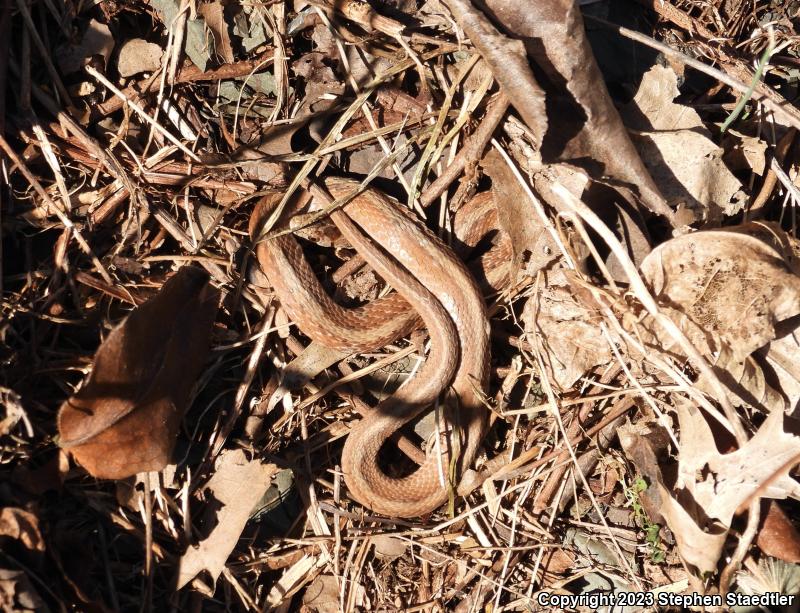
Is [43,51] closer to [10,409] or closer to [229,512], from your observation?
[10,409]

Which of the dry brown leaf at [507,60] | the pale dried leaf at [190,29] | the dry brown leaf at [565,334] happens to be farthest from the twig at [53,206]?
the dry brown leaf at [565,334]

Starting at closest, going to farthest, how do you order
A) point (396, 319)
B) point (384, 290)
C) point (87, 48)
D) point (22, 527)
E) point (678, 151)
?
point (22, 527)
point (678, 151)
point (87, 48)
point (396, 319)
point (384, 290)

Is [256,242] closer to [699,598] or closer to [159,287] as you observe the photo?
[159,287]

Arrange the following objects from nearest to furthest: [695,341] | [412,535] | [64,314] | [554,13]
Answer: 1. [554,13]
2. [695,341]
3. [64,314]
4. [412,535]

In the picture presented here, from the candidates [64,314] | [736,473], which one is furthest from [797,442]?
[64,314]

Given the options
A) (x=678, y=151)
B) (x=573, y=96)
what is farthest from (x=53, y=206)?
(x=678, y=151)

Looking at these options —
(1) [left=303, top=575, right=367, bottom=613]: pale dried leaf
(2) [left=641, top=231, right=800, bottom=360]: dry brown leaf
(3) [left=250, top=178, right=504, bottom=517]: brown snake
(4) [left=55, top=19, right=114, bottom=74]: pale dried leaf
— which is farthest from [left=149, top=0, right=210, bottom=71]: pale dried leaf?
(1) [left=303, top=575, right=367, bottom=613]: pale dried leaf

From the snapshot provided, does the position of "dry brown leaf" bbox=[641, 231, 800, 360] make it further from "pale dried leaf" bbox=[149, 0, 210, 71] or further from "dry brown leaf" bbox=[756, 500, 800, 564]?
"pale dried leaf" bbox=[149, 0, 210, 71]
